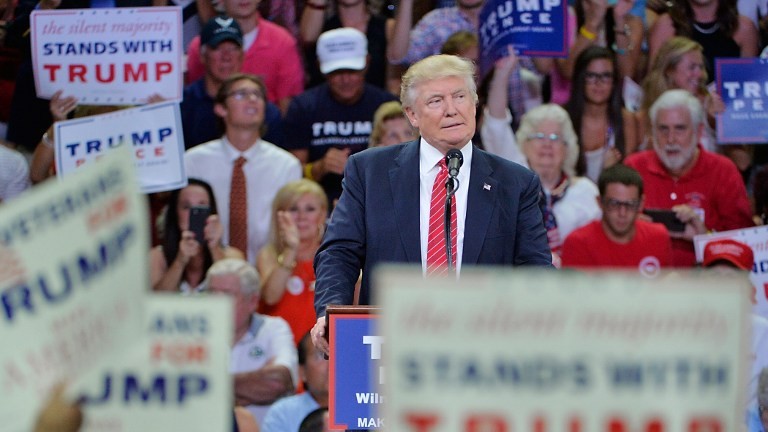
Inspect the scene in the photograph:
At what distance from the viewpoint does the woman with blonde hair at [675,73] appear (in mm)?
7828

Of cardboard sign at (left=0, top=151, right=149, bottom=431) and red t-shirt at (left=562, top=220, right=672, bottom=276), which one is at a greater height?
cardboard sign at (left=0, top=151, right=149, bottom=431)

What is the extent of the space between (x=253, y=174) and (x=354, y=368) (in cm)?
377

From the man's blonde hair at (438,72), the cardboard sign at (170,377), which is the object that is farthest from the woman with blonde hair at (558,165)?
the cardboard sign at (170,377)

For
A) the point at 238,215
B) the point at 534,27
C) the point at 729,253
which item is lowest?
the point at 729,253

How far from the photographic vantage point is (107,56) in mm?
7211

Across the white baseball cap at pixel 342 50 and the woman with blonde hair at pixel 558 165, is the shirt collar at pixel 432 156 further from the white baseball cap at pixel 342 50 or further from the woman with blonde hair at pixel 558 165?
the white baseball cap at pixel 342 50

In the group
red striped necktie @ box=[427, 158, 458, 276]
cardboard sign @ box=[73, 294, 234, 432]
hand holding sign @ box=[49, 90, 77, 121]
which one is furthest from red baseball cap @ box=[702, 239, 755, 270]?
cardboard sign @ box=[73, 294, 234, 432]

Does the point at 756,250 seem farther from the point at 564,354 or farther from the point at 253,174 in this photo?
the point at 564,354

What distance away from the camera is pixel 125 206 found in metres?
2.12

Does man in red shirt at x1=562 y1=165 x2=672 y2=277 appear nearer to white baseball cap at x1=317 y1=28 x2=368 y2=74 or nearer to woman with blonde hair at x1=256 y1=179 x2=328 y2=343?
woman with blonde hair at x1=256 y1=179 x2=328 y2=343

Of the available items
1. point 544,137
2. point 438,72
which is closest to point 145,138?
point 544,137

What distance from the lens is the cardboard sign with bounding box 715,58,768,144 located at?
7.77 meters

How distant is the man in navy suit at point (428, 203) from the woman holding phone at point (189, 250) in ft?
9.03

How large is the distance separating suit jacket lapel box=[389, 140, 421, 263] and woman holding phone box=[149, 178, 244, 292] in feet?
9.23
